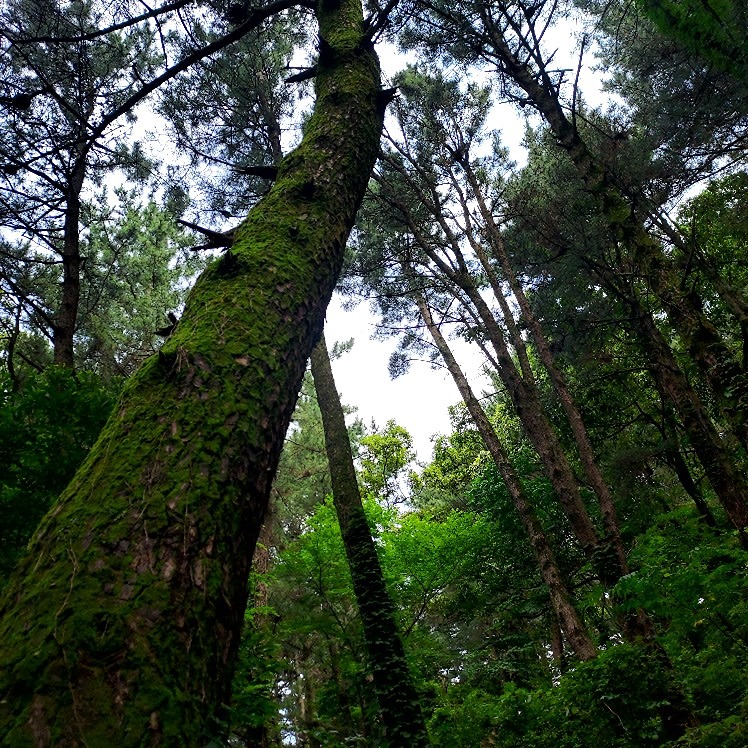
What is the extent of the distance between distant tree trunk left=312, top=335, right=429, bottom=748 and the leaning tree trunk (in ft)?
15.1

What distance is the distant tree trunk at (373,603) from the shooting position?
486 cm

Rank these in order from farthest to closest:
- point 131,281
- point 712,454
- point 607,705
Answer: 1. point 131,281
2. point 607,705
3. point 712,454

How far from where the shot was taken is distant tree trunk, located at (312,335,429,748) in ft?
15.9

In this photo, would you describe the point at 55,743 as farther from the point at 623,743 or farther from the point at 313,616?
the point at 313,616

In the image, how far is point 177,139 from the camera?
30.5 ft

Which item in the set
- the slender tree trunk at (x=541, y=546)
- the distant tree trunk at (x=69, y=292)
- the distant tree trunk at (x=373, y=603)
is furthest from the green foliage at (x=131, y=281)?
the slender tree trunk at (x=541, y=546)

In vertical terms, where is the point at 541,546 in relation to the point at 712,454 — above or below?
above

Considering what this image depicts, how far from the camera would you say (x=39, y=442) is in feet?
12.9

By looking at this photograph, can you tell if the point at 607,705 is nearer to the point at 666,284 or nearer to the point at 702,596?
the point at 702,596

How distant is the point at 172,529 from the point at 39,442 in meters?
3.65

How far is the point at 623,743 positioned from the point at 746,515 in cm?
232

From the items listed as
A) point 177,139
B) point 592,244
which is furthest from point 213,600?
point 177,139

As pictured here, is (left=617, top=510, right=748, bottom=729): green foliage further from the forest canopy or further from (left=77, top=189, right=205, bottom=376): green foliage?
(left=77, top=189, right=205, bottom=376): green foliage

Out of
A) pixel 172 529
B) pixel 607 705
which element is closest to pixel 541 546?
pixel 607 705
